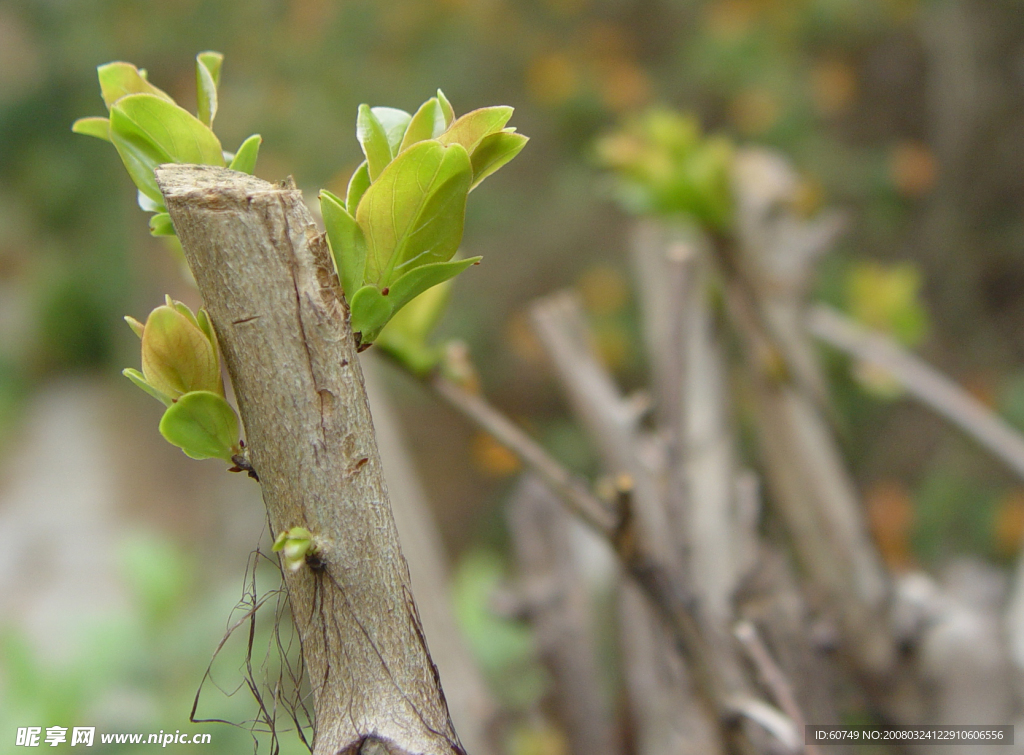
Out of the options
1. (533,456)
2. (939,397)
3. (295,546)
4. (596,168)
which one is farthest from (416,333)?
(596,168)

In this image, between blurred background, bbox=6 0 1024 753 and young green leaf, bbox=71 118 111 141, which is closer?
young green leaf, bbox=71 118 111 141

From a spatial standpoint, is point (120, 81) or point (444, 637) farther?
point (444, 637)

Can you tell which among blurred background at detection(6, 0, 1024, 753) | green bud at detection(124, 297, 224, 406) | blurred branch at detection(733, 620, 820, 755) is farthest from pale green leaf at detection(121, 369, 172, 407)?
blurred background at detection(6, 0, 1024, 753)

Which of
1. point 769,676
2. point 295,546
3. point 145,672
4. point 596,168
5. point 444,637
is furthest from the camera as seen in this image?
point 596,168

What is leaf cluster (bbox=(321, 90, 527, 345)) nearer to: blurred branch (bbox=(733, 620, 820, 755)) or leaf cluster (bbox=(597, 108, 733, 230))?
blurred branch (bbox=(733, 620, 820, 755))

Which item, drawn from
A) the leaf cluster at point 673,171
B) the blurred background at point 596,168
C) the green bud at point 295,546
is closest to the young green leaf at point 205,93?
the green bud at point 295,546

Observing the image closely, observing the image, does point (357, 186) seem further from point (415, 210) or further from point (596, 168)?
point (596, 168)

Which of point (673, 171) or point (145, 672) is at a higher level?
point (673, 171)

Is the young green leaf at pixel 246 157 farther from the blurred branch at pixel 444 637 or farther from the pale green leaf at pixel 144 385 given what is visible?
the blurred branch at pixel 444 637
